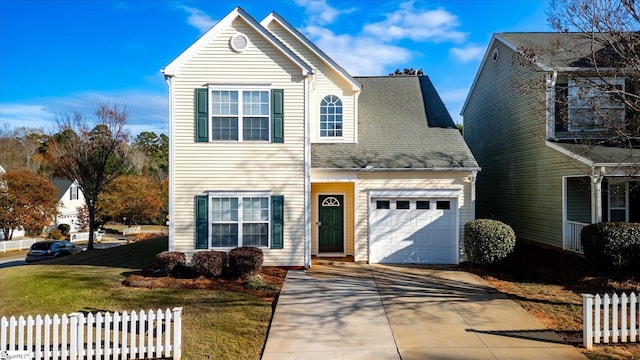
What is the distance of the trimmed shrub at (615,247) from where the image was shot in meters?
9.82

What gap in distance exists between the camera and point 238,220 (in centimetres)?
1189

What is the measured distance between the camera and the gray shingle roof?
12.9 metres

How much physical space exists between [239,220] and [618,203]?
1335cm

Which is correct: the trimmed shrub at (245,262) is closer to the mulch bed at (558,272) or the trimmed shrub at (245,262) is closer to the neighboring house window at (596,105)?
the mulch bed at (558,272)

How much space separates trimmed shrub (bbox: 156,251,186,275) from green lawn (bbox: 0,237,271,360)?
3.88 feet

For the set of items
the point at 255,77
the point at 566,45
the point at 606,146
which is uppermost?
the point at 566,45

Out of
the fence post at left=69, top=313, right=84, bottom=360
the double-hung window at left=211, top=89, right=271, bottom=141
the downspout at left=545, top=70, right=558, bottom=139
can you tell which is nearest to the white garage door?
the downspout at left=545, top=70, right=558, bottom=139

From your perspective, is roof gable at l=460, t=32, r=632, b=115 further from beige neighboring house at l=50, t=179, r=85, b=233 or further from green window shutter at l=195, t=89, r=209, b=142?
beige neighboring house at l=50, t=179, r=85, b=233

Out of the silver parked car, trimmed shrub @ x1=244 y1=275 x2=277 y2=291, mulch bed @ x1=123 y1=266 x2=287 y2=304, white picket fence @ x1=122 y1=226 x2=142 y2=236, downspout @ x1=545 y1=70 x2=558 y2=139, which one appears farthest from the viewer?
white picket fence @ x1=122 y1=226 x2=142 y2=236

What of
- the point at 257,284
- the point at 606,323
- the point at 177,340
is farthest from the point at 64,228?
the point at 606,323

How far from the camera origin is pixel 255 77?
39.0 feet

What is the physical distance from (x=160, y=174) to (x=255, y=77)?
45.8 m

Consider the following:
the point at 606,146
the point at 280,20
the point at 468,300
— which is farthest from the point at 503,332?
the point at 280,20

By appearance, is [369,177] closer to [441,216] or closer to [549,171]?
[441,216]
